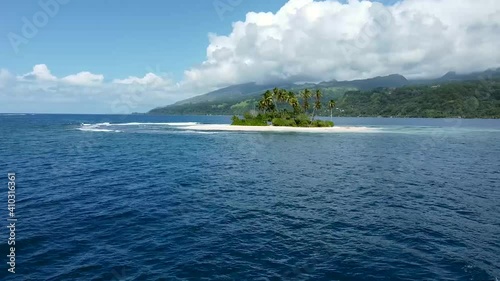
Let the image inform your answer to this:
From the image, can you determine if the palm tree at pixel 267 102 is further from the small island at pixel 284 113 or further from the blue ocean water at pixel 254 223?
the blue ocean water at pixel 254 223

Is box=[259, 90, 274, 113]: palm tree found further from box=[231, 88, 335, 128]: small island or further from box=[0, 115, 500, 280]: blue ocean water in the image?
box=[0, 115, 500, 280]: blue ocean water

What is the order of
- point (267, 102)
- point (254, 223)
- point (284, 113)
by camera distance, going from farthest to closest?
point (284, 113), point (267, 102), point (254, 223)

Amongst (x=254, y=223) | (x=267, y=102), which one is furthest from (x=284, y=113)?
(x=254, y=223)

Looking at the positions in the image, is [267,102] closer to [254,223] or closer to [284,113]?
[284,113]

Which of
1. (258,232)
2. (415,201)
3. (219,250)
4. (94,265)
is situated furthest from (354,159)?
(94,265)

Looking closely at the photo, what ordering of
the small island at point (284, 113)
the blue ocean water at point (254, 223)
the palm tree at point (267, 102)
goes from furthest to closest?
1. the palm tree at point (267, 102)
2. the small island at point (284, 113)
3. the blue ocean water at point (254, 223)

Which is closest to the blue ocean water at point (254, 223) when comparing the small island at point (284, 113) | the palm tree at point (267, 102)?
the small island at point (284, 113)

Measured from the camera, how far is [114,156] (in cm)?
7062

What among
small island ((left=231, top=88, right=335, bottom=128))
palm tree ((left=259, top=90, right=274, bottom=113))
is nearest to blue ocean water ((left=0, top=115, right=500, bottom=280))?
small island ((left=231, top=88, right=335, bottom=128))

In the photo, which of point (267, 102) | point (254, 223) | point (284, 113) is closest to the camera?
point (254, 223)

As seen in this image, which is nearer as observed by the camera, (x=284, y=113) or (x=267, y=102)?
(x=267, y=102)

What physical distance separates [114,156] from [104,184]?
29.5 meters

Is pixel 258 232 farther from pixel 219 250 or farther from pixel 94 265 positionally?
pixel 94 265

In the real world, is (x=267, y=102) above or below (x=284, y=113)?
above
